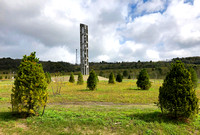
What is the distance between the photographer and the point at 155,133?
465 cm

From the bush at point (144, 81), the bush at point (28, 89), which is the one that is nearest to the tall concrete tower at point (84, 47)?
the bush at point (144, 81)

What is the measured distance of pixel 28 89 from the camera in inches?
217

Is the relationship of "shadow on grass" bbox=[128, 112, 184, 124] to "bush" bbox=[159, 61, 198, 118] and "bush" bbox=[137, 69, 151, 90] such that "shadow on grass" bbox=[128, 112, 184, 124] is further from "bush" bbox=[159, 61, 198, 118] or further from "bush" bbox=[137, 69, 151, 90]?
"bush" bbox=[137, 69, 151, 90]

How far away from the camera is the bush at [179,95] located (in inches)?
207

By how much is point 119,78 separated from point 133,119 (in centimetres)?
2968

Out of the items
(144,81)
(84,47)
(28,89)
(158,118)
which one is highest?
(84,47)

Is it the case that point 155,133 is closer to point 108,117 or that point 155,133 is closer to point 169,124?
point 169,124

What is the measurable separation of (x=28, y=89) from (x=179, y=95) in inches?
237

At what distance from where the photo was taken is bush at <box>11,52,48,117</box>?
5.46 m

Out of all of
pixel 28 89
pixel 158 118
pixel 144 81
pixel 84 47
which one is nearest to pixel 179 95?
pixel 158 118

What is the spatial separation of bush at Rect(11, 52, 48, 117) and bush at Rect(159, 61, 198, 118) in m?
5.05

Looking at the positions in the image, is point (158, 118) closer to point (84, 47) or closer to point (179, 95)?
point (179, 95)

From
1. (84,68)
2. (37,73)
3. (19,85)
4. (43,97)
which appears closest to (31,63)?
(37,73)

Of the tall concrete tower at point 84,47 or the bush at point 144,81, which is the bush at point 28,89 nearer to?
the bush at point 144,81
